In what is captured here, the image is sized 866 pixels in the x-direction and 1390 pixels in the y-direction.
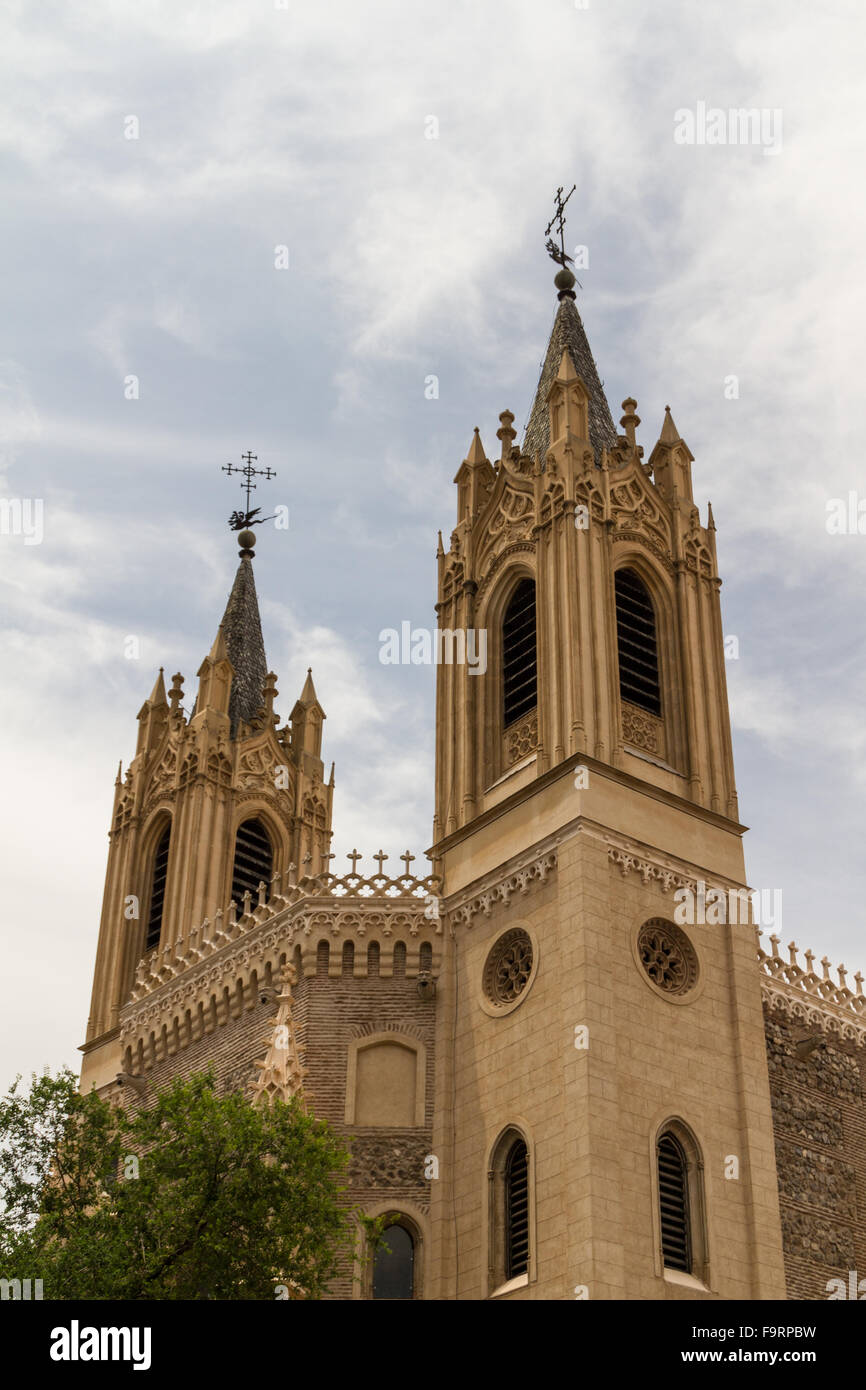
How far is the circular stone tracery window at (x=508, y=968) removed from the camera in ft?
110

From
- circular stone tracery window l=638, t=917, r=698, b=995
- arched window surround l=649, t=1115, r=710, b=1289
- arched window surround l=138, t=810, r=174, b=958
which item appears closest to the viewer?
arched window surround l=649, t=1115, r=710, b=1289

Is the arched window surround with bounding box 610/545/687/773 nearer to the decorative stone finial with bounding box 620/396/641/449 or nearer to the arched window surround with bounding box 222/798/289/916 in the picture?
the decorative stone finial with bounding box 620/396/641/449

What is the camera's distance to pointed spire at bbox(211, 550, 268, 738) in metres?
50.8

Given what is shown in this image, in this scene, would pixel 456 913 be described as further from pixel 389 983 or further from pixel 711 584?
pixel 711 584

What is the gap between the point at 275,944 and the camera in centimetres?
3678

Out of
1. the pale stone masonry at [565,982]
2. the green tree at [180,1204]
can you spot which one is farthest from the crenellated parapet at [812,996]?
the green tree at [180,1204]

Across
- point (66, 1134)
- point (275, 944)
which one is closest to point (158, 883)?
point (275, 944)

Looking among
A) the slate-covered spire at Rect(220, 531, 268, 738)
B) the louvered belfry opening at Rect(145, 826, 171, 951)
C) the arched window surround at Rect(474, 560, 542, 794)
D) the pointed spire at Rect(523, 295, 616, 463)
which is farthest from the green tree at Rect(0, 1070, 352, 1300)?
the slate-covered spire at Rect(220, 531, 268, 738)

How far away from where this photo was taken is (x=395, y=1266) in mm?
32469

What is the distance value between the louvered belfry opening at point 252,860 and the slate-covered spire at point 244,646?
2807 millimetres

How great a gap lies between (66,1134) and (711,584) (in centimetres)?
1899

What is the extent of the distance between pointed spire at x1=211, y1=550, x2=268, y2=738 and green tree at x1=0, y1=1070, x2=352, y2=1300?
2104 centimetres

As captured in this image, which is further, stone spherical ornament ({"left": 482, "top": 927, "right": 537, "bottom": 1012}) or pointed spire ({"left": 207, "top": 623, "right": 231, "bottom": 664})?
pointed spire ({"left": 207, "top": 623, "right": 231, "bottom": 664})

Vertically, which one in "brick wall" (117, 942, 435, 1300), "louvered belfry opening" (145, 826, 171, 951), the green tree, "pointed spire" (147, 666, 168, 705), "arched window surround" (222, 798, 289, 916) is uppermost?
"pointed spire" (147, 666, 168, 705)
